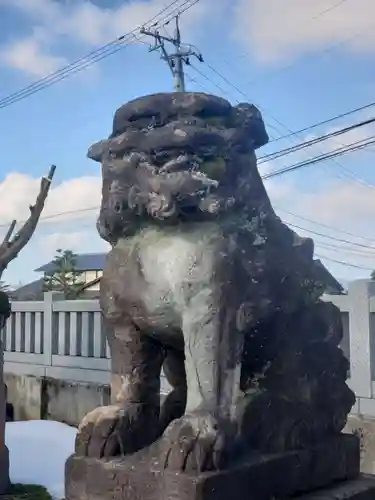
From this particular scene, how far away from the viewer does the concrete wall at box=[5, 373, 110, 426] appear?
5348 millimetres

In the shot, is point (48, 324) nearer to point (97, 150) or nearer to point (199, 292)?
point (97, 150)

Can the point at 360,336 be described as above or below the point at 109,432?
above

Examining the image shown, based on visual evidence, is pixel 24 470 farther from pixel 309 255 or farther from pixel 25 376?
pixel 309 255

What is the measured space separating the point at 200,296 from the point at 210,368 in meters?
0.19

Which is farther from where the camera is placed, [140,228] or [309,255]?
[309,255]

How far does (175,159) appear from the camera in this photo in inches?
70.2

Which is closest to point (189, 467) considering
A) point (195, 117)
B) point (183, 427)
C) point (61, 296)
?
point (183, 427)

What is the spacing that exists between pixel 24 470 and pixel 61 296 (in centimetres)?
219

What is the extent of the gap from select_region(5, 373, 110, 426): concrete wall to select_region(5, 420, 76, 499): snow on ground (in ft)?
1.07

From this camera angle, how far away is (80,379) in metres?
5.59

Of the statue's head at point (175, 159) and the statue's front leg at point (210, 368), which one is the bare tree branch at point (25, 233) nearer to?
the statue's head at point (175, 159)

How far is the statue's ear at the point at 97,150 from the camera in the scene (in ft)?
6.20

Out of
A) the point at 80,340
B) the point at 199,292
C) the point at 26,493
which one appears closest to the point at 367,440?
the point at 26,493

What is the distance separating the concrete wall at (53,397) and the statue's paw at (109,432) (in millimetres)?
3364
